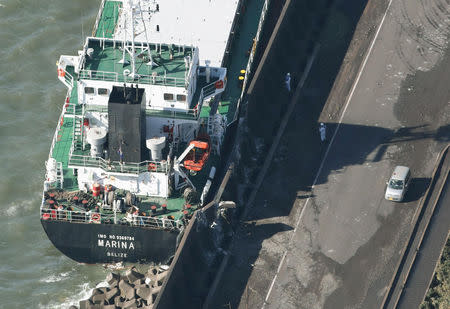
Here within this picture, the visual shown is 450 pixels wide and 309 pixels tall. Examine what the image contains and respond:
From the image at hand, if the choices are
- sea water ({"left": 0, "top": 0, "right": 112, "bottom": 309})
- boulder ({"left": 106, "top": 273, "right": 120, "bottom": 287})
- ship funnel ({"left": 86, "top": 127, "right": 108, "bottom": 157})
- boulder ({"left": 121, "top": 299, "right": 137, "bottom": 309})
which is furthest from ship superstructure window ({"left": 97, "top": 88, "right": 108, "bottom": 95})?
boulder ({"left": 121, "top": 299, "right": 137, "bottom": 309})

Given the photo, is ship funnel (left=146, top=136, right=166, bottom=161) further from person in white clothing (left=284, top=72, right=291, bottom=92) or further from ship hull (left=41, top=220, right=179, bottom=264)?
person in white clothing (left=284, top=72, right=291, bottom=92)

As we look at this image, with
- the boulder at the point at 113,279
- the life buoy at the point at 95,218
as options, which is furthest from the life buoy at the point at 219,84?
the boulder at the point at 113,279

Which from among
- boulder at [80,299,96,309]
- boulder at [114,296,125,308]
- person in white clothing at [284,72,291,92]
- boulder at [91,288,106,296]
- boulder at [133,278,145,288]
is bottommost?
boulder at [80,299,96,309]

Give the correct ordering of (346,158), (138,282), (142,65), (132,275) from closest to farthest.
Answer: (138,282)
(132,275)
(142,65)
(346,158)

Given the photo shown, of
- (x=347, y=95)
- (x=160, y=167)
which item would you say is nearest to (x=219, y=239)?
(x=160, y=167)

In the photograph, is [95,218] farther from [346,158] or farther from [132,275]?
[346,158]

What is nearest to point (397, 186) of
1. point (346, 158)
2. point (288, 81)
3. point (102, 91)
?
point (346, 158)
